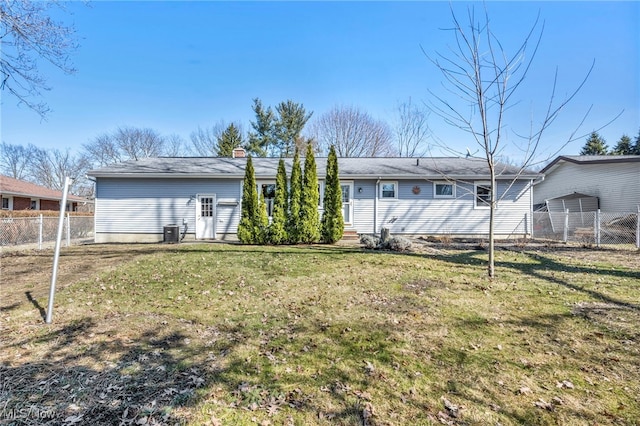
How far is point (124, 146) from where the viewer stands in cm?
3672

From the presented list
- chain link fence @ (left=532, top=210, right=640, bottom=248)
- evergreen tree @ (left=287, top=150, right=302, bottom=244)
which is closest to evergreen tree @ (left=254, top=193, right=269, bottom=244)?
evergreen tree @ (left=287, top=150, right=302, bottom=244)

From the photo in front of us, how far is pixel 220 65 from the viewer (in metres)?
15.1

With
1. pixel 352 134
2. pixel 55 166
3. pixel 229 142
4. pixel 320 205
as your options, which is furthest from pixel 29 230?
pixel 55 166

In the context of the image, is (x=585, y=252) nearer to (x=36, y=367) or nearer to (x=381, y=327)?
(x=381, y=327)

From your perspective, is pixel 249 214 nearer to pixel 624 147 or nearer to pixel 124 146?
pixel 124 146

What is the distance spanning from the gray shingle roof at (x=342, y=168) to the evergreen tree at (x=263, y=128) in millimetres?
13483

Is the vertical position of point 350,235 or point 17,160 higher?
point 17,160

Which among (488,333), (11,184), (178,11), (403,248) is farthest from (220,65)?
(11,184)

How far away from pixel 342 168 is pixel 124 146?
34.6 metres

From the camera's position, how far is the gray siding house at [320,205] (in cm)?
1295

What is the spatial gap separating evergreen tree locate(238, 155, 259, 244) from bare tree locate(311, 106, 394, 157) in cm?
1725

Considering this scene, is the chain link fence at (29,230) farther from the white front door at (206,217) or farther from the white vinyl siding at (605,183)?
the white vinyl siding at (605,183)

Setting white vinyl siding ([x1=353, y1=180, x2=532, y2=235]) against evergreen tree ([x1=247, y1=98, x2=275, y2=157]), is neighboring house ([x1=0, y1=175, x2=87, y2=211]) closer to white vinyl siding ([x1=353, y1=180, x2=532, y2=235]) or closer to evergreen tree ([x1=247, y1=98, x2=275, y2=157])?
evergreen tree ([x1=247, y1=98, x2=275, y2=157])

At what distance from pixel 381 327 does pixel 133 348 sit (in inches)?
114
